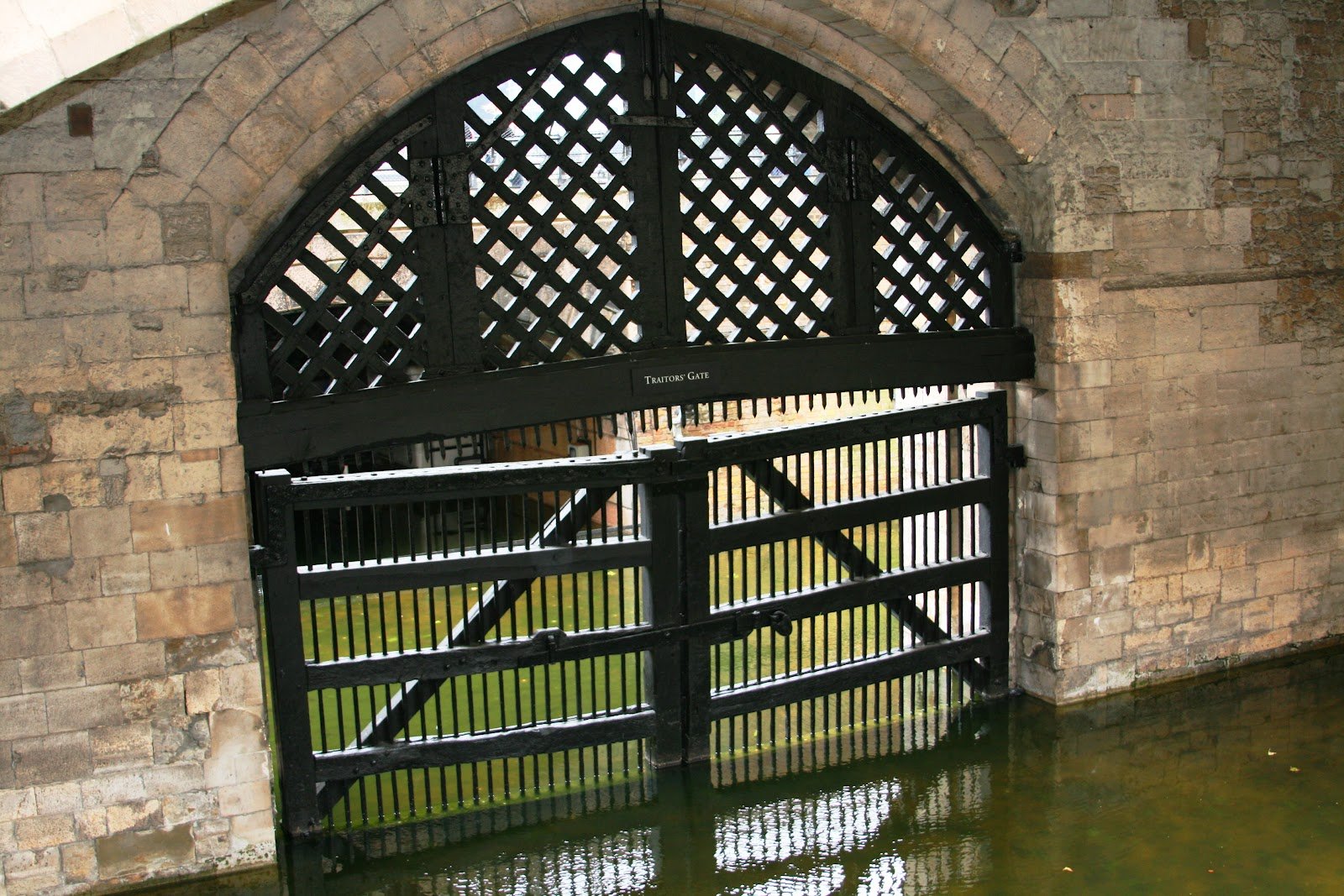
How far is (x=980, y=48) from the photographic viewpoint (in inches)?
254

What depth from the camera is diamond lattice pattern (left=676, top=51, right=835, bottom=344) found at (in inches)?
252

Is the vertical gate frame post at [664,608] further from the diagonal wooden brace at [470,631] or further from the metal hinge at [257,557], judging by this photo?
the metal hinge at [257,557]

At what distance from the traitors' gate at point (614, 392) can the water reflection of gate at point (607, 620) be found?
15mm

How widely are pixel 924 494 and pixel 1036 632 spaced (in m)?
0.99

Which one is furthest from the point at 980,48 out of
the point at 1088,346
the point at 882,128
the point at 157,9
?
the point at 157,9

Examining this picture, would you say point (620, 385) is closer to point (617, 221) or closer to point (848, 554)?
point (617, 221)

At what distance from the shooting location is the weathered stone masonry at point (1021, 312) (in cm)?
517

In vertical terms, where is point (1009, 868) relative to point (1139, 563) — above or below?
below

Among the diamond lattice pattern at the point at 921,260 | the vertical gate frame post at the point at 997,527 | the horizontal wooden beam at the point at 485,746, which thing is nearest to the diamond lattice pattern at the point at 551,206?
the diamond lattice pattern at the point at 921,260

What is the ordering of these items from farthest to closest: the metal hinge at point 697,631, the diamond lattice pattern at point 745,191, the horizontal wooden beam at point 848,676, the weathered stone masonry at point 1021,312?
the horizontal wooden beam at point 848,676
the diamond lattice pattern at point 745,191
the metal hinge at point 697,631
the weathered stone masonry at point 1021,312

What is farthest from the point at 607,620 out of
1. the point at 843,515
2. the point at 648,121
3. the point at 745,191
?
the point at 648,121

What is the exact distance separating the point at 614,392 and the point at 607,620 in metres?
1.07

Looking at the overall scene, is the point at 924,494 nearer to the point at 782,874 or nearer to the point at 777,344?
the point at 777,344

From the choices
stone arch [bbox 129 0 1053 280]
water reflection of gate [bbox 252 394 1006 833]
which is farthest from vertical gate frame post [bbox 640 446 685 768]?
stone arch [bbox 129 0 1053 280]
